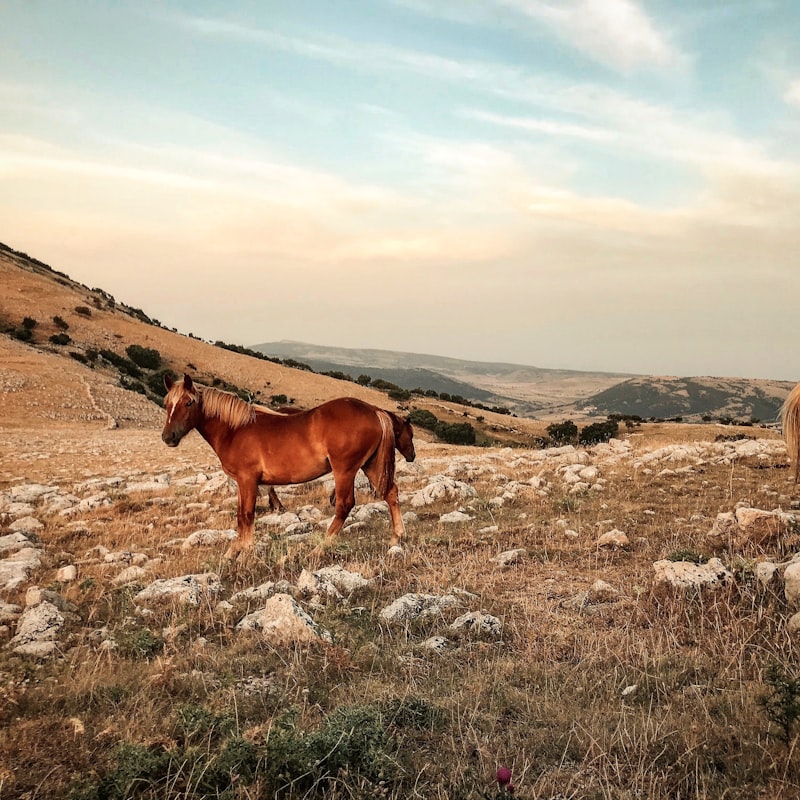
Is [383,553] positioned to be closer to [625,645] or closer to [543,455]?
[625,645]

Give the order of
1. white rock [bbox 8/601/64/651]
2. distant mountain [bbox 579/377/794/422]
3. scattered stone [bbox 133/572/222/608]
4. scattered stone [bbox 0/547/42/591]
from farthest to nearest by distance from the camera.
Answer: distant mountain [bbox 579/377/794/422], scattered stone [bbox 0/547/42/591], scattered stone [bbox 133/572/222/608], white rock [bbox 8/601/64/651]

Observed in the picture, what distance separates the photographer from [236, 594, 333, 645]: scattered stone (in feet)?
14.7

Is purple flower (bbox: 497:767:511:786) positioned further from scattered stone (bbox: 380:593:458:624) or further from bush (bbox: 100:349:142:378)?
bush (bbox: 100:349:142:378)

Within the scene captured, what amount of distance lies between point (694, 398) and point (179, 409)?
18003 centimetres

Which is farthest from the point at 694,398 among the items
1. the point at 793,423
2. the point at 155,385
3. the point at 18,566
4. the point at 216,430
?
the point at 18,566

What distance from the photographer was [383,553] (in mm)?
7387

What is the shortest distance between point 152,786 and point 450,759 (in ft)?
4.93

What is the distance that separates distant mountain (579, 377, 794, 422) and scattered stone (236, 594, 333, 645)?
483 feet

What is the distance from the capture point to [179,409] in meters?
8.07

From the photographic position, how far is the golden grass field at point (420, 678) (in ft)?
9.09

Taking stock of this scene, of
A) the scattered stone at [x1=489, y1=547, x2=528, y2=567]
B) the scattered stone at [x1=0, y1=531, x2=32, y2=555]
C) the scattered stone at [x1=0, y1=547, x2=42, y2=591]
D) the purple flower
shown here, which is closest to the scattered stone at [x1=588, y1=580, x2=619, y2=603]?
the scattered stone at [x1=489, y1=547, x2=528, y2=567]

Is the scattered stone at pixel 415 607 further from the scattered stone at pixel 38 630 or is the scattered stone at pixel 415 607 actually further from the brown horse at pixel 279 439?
the scattered stone at pixel 38 630

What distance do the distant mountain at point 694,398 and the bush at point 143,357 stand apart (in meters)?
125

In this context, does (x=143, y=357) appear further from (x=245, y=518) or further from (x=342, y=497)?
(x=342, y=497)
